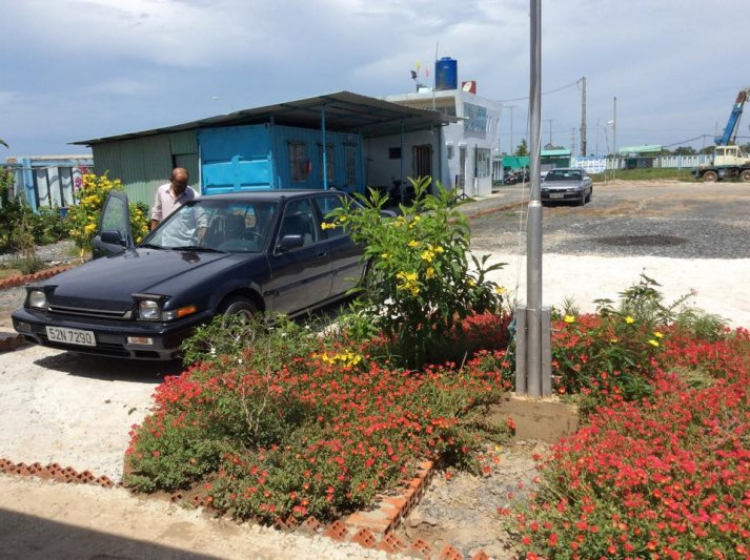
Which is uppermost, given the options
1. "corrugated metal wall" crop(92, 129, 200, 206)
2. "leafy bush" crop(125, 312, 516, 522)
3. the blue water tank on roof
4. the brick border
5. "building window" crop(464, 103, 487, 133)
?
the blue water tank on roof

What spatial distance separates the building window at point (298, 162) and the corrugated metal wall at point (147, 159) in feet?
9.49

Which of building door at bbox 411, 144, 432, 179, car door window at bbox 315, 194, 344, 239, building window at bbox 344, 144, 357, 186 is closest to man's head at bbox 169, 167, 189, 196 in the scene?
car door window at bbox 315, 194, 344, 239

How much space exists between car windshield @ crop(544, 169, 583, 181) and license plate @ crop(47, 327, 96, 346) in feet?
74.8

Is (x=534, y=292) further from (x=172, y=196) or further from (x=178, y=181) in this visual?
(x=172, y=196)

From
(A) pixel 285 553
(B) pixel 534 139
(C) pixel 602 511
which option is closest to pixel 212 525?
(A) pixel 285 553

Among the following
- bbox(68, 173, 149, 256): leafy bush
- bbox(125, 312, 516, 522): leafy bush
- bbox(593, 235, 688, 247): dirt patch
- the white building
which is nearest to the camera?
bbox(125, 312, 516, 522): leafy bush

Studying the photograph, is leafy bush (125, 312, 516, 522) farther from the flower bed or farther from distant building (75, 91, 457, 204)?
distant building (75, 91, 457, 204)

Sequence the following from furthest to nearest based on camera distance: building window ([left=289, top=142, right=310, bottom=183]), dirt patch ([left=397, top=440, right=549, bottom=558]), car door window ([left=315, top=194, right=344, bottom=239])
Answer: building window ([left=289, top=142, right=310, bottom=183]) < car door window ([left=315, top=194, right=344, bottom=239]) < dirt patch ([left=397, top=440, right=549, bottom=558])

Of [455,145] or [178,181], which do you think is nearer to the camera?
[178,181]

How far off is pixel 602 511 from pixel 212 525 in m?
2.00

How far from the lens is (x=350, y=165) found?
21.7m

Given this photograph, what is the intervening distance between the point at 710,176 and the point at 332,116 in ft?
116

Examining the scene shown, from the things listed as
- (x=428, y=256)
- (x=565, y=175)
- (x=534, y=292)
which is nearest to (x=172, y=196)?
(x=428, y=256)

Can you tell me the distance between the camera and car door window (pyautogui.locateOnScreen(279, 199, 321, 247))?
6.46 meters
